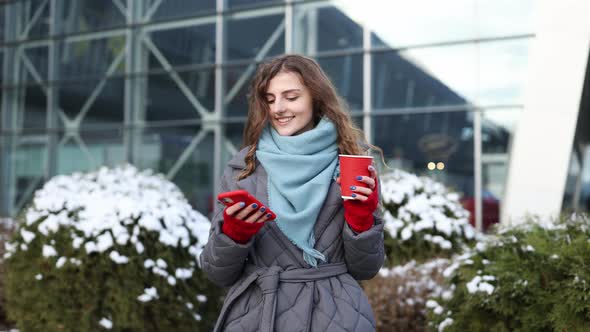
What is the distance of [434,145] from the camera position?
8992 millimetres

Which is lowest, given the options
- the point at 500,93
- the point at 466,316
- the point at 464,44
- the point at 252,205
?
the point at 466,316

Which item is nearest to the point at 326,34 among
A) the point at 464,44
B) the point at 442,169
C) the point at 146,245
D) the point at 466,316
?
the point at 464,44

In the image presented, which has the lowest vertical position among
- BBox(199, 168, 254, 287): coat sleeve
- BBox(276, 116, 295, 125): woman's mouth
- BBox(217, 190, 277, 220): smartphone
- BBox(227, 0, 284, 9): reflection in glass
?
BBox(199, 168, 254, 287): coat sleeve

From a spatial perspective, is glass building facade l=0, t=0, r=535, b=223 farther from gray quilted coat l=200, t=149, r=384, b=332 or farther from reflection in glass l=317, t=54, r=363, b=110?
gray quilted coat l=200, t=149, r=384, b=332

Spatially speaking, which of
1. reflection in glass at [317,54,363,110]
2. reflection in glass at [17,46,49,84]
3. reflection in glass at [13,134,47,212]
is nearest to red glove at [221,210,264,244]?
reflection in glass at [317,54,363,110]

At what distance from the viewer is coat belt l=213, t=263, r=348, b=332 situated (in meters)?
1.84

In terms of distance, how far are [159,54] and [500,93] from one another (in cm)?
614

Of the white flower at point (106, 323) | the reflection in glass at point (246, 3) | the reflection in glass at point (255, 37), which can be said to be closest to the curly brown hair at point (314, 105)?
the white flower at point (106, 323)

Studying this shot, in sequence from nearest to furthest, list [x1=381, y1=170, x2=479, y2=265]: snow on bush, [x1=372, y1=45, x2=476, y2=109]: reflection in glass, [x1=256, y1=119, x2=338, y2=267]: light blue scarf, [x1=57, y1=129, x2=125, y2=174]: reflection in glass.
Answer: [x1=256, y1=119, x2=338, y2=267]: light blue scarf < [x1=381, y1=170, x2=479, y2=265]: snow on bush < [x1=372, y1=45, x2=476, y2=109]: reflection in glass < [x1=57, y1=129, x2=125, y2=174]: reflection in glass

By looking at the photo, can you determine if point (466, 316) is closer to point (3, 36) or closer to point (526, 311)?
point (526, 311)

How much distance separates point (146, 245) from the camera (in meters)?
4.17

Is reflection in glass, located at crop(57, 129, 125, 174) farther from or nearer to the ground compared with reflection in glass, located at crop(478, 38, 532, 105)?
nearer to the ground

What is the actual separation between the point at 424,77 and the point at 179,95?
444 cm

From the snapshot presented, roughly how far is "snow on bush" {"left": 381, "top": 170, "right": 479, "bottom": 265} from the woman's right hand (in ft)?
10.9
